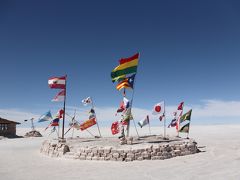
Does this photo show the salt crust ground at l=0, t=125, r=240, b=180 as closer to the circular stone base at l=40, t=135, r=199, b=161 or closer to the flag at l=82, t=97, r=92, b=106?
the circular stone base at l=40, t=135, r=199, b=161

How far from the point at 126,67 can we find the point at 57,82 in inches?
239

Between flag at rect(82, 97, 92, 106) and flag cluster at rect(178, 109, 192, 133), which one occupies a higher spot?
flag at rect(82, 97, 92, 106)

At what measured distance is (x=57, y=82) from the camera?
2233 centimetres

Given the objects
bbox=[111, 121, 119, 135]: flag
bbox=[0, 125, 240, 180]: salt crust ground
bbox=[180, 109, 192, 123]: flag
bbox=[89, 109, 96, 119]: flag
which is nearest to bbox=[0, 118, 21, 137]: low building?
bbox=[89, 109, 96, 119]: flag

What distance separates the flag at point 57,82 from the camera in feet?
72.9

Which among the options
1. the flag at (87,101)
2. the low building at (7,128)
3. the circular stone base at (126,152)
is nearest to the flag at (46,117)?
the flag at (87,101)

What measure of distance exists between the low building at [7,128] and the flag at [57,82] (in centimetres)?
2479

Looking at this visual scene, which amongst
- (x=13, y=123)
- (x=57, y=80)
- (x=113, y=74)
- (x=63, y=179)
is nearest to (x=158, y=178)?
(x=63, y=179)

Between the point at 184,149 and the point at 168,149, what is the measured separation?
159cm

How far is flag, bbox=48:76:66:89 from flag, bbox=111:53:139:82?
15.0 feet

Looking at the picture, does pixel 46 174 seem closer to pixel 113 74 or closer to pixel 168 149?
pixel 168 149

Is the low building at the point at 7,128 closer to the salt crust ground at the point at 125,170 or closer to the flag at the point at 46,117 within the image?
the flag at the point at 46,117

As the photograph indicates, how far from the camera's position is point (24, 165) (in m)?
15.8

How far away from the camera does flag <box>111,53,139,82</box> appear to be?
20453 mm
